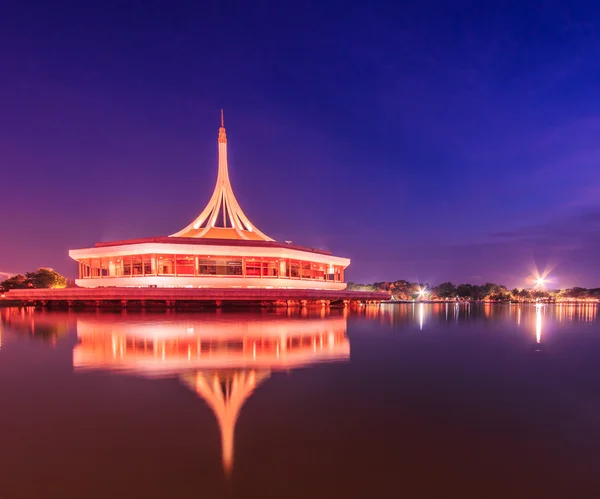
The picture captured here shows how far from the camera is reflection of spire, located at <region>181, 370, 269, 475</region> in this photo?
4.67 metres

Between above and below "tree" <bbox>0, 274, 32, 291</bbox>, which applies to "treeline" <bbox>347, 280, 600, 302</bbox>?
below

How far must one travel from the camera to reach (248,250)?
38250 mm

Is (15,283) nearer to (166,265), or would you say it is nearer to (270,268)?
(166,265)

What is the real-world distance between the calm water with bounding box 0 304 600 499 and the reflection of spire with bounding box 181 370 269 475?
0.03m

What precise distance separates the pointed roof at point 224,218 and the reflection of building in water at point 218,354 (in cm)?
2765

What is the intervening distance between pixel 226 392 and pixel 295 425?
6.01ft

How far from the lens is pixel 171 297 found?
30.1 metres

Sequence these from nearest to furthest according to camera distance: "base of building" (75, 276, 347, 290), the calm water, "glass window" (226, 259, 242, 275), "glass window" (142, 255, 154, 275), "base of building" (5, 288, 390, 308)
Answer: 1. the calm water
2. "base of building" (5, 288, 390, 308)
3. "base of building" (75, 276, 347, 290)
4. "glass window" (142, 255, 154, 275)
5. "glass window" (226, 259, 242, 275)

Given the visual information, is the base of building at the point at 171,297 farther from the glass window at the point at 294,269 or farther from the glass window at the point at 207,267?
the glass window at the point at 294,269

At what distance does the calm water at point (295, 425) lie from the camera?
372 cm

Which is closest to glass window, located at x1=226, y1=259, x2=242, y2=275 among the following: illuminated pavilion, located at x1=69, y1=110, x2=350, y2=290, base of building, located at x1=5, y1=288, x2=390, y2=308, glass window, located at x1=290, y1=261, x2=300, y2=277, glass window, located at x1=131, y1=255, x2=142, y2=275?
illuminated pavilion, located at x1=69, y1=110, x2=350, y2=290

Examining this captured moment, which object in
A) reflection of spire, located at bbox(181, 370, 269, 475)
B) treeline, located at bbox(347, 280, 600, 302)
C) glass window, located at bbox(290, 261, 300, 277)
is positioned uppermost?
glass window, located at bbox(290, 261, 300, 277)

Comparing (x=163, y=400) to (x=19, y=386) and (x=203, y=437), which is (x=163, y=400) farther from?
(x=19, y=386)

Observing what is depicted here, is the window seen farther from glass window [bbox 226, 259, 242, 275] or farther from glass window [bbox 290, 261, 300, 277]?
glass window [bbox 290, 261, 300, 277]
